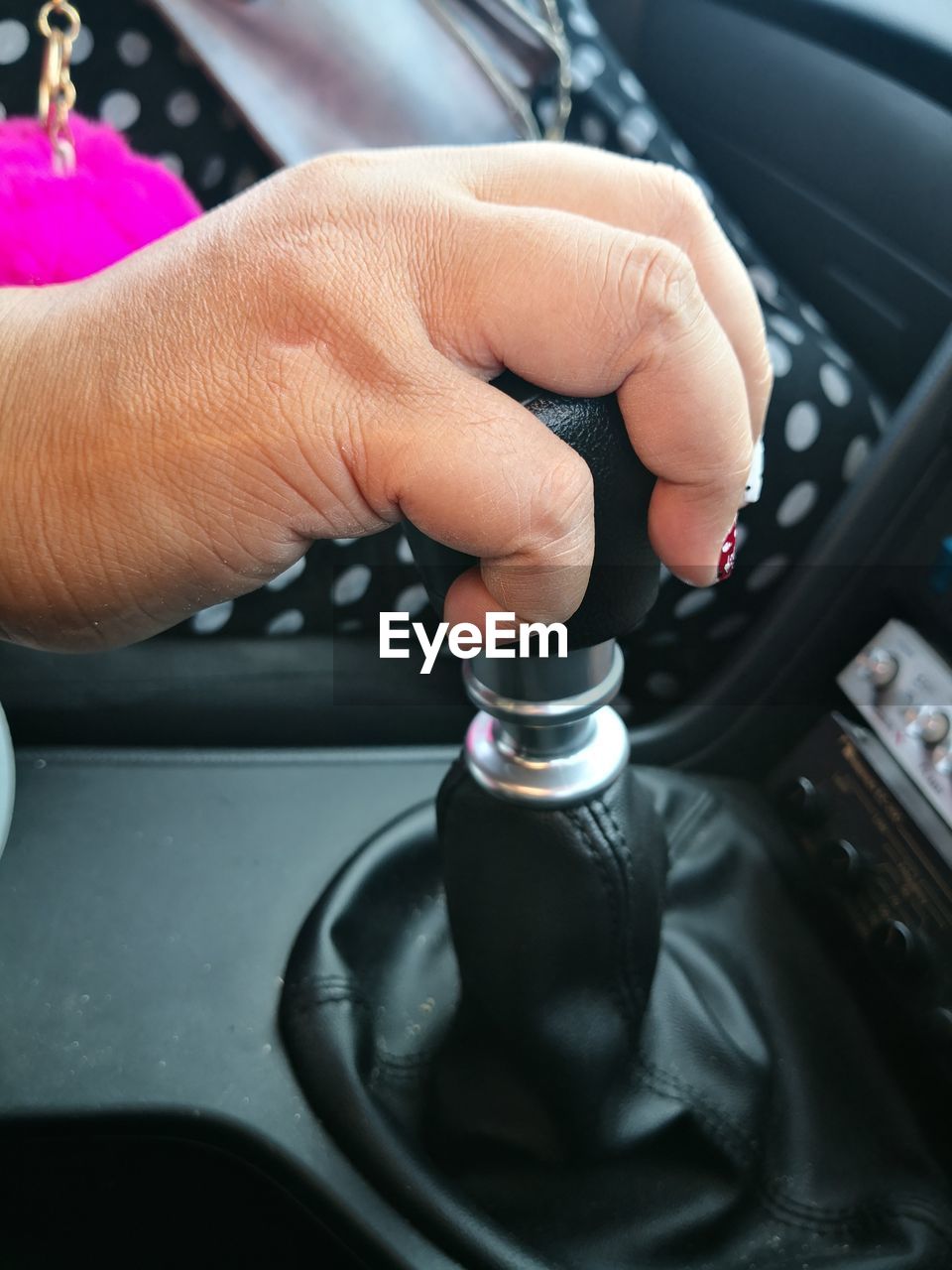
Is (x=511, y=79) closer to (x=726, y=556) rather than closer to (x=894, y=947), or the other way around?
(x=726, y=556)

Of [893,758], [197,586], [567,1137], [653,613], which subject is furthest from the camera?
[653,613]

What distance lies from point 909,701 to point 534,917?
0.29 meters

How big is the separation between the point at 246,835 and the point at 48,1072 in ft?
0.55

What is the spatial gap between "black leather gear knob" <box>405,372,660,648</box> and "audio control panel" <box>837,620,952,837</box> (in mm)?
270

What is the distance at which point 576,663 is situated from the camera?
15.1 inches

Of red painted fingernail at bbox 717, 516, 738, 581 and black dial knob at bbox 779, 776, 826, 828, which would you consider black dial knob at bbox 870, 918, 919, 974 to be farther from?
red painted fingernail at bbox 717, 516, 738, 581

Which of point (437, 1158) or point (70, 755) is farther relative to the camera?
point (70, 755)

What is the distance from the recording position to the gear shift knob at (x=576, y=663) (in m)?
0.33

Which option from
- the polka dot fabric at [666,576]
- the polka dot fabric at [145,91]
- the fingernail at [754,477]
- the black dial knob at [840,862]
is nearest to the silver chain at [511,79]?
the polka dot fabric at [666,576]

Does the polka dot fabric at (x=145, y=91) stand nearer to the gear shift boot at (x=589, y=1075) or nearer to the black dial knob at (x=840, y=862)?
the gear shift boot at (x=589, y=1075)

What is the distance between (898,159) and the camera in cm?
73

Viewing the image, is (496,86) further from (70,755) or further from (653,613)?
(70,755)

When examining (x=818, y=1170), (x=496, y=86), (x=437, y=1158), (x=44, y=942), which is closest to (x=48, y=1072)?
(x=44, y=942)

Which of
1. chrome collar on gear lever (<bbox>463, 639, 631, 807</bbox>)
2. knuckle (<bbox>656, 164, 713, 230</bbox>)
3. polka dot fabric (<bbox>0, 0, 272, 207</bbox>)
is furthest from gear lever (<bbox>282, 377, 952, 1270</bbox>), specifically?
polka dot fabric (<bbox>0, 0, 272, 207</bbox>)
